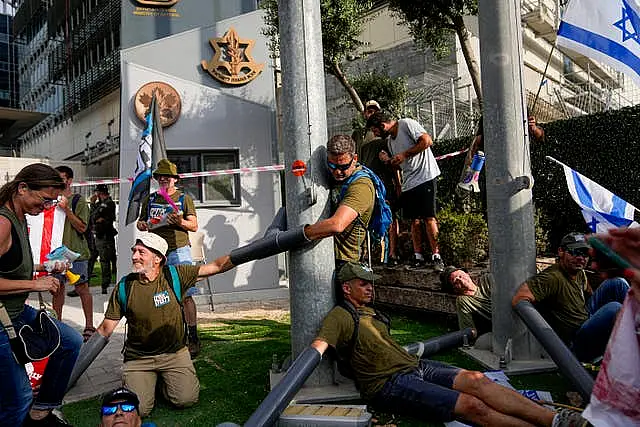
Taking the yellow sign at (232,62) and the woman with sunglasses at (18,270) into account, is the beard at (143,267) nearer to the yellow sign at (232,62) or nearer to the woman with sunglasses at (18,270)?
the woman with sunglasses at (18,270)

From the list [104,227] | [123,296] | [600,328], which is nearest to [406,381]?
[600,328]

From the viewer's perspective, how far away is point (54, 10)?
40.2 meters

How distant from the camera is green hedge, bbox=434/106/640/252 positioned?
825 cm

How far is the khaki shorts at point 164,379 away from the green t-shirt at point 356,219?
1.55 m

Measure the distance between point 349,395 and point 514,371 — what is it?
1471 millimetres

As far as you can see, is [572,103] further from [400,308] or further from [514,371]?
[514,371]

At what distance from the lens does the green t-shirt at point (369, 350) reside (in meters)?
3.66

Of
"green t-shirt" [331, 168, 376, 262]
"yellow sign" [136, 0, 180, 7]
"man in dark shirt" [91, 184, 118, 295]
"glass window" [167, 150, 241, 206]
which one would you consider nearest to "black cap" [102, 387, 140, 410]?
"green t-shirt" [331, 168, 376, 262]

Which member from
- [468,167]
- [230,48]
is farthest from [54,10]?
[468,167]

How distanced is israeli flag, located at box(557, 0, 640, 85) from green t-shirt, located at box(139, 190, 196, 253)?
13.0 ft

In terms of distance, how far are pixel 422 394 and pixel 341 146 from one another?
1886 millimetres

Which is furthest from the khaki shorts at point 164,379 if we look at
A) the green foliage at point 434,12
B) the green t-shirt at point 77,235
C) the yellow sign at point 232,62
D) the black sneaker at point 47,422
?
the green foliage at point 434,12

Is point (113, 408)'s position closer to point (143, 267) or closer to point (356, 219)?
point (143, 267)

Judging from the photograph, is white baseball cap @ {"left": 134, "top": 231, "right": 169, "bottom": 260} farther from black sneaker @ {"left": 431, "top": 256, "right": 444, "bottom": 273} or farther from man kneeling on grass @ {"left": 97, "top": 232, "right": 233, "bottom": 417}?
black sneaker @ {"left": 431, "top": 256, "right": 444, "bottom": 273}
